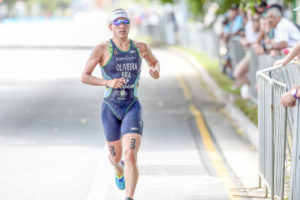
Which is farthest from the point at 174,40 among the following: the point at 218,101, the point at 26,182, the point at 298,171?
the point at 298,171

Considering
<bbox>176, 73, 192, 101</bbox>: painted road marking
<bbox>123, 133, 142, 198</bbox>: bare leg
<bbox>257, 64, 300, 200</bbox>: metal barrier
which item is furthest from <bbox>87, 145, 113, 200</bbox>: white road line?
<bbox>176, 73, 192, 101</bbox>: painted road marking

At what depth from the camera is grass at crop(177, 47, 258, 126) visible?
47.3ft

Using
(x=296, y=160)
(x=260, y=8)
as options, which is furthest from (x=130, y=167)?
(x=260, y=8)

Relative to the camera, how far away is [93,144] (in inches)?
478

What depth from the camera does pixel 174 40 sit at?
4378cm

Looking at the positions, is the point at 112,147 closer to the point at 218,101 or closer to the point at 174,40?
the point at 218,101

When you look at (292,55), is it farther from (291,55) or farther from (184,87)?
(184,87)

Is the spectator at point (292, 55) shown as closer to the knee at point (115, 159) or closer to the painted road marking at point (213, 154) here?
the painted road marking at point (213, 154)

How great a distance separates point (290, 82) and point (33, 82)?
14.2 m

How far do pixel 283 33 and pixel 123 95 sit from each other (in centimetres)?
571

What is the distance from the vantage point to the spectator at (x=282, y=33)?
1342cm

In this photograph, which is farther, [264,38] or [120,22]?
[264,38]

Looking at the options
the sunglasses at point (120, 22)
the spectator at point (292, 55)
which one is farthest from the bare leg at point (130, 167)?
the spectator at point (292, 55)

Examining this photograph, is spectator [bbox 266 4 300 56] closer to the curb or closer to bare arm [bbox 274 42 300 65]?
the curb
